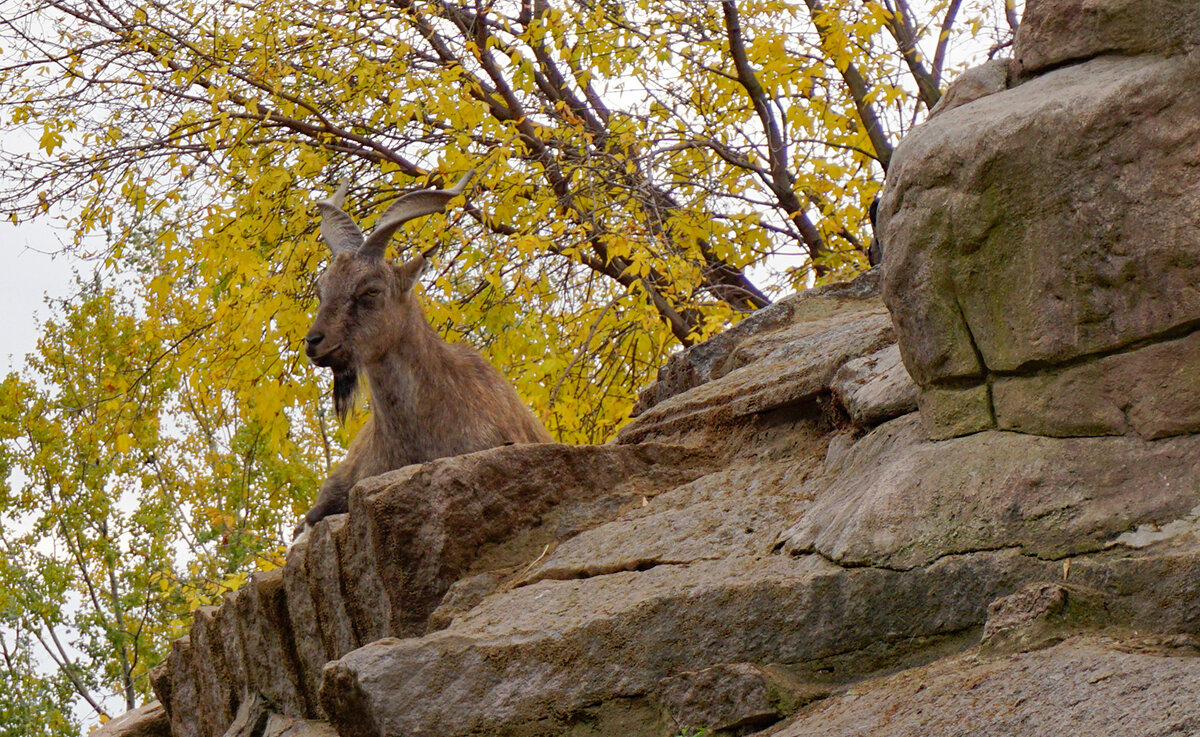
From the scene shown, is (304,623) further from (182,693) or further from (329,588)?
(182,693)

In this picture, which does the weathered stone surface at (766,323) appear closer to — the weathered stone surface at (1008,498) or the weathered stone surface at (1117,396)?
the weathered stone surface at (1008,498)

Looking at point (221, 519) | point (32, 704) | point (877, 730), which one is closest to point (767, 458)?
point (877, 730)

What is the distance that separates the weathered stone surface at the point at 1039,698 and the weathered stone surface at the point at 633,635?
0.26 metres

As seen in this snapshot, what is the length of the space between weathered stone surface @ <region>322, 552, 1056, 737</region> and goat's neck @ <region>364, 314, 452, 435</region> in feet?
10.6

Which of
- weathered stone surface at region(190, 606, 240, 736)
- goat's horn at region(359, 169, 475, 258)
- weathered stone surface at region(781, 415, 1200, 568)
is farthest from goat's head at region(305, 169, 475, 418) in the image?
weathered stone surface at region(781, 415, 1200, 568)

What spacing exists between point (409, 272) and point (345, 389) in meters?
0.84

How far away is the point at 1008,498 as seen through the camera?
338 centimetres

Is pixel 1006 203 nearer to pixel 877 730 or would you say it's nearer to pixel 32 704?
pixel 877 730

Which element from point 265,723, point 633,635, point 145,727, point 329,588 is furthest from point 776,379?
point 145,727

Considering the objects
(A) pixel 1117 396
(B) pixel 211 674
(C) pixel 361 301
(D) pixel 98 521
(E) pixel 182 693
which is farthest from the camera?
(D) pixel 98 521

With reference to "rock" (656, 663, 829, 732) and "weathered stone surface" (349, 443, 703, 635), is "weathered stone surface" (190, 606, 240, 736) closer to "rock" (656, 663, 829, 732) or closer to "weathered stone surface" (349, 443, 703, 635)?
"weathered stone surface" (349, 443, 703, 635)

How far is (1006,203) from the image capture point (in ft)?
11.4

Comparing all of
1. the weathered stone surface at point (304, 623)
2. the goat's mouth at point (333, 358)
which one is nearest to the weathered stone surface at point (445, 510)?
the weathered stone surface at point (304, 623)

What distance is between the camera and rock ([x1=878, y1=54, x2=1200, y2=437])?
3.28 m
